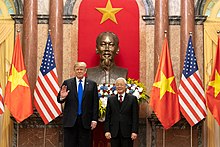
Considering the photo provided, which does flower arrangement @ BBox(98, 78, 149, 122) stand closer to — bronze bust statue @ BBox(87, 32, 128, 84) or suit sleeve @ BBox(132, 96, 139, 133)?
bronze bust statue @ BBox(87, 32, 128, 84)

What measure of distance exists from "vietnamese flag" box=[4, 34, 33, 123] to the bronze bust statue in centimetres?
126

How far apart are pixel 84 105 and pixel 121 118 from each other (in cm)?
62

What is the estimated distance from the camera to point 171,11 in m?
10.5

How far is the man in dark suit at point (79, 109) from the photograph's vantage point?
8.23 metres

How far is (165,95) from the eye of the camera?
941 cm

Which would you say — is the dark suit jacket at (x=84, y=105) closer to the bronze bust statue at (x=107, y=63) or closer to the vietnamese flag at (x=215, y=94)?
the bronze bust statue at (x=107, y=63)

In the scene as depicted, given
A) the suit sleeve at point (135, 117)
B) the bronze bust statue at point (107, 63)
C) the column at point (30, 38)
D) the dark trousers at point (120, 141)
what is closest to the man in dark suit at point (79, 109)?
the dark trousers at point (120, 141)

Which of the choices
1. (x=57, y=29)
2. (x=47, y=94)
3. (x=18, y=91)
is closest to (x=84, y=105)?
(x=47, y=94)

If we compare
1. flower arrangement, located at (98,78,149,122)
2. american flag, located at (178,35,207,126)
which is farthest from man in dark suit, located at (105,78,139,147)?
american flag, located at (178,35,207,126)

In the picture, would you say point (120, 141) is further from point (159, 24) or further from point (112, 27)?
point (112, 27)

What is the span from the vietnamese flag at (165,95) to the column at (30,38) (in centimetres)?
239

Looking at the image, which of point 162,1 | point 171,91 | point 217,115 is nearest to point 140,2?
point 162,1

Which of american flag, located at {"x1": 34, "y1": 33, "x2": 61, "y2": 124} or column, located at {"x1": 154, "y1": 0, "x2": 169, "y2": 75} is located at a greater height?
column, located at {"x1": 154, "y1": 0, "x2": 169, "y2": 75}

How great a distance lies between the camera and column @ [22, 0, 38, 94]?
10.2 m
